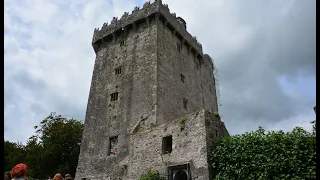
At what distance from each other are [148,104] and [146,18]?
27.1 feet

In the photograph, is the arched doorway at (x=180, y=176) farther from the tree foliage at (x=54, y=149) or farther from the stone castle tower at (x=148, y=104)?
the tree foliage at (x=54, y=149)

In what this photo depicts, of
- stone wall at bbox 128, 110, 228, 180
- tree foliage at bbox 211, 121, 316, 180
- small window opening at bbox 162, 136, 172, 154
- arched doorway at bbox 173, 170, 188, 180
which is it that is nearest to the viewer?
tree foliage at bbox 211, 121, 316, 180

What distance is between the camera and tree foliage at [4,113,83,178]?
3025 centimetres

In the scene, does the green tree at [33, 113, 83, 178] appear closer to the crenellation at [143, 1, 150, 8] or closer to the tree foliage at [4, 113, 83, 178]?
the tree foliage at [4, 113, 83, 178]

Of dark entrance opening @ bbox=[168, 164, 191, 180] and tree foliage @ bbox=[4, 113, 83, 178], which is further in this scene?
tree foliage @ bbox=[4, 113, 83, 178]

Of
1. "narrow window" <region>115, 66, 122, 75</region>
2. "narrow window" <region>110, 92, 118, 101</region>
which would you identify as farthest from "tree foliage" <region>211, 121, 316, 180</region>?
"narrow window" <region>115, 66, 122, 75</region>

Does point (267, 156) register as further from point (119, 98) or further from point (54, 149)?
point (54, 149)

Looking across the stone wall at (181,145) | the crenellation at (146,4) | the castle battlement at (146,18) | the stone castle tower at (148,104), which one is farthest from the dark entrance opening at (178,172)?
the crenellation at (146,4)

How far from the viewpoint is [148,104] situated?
2228 cm

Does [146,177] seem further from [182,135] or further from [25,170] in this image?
[25,170]

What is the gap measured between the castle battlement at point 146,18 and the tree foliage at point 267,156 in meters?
14.2

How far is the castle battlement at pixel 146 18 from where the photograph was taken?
25.9m

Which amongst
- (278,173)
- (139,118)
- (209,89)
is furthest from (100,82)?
(278,173)

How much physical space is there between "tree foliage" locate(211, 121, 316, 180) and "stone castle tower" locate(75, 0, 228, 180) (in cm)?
88
